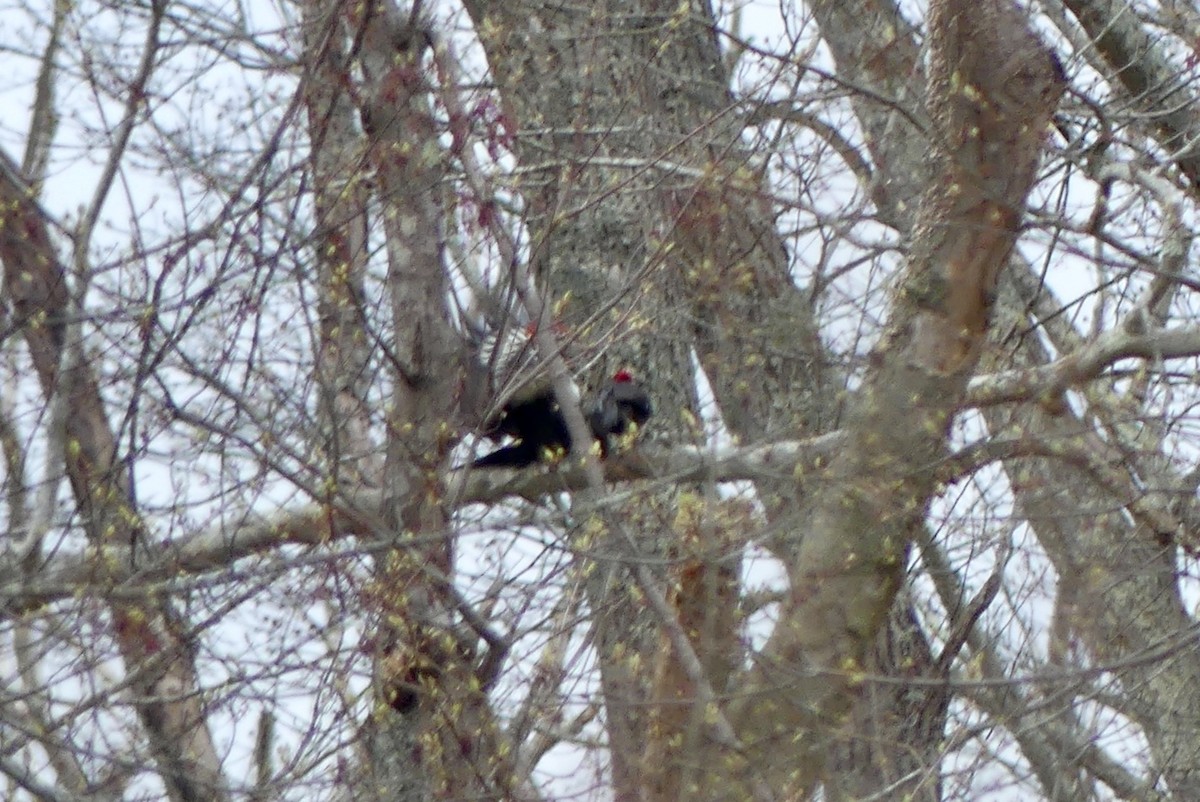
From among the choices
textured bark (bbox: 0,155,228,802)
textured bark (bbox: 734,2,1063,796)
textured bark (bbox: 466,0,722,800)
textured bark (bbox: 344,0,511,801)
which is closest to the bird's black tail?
textured bark (bbox: 466,0,722,800)

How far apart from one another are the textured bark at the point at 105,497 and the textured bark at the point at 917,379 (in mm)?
1660

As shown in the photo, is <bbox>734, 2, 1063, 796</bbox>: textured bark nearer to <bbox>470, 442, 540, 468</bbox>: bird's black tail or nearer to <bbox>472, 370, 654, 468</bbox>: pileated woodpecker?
<bbox>472, 370, 654, 468</bbox>: pileated woodpecker

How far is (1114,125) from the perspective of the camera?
22.4ft

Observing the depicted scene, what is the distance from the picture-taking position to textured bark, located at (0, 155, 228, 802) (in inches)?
204

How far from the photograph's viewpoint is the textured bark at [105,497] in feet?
17.0

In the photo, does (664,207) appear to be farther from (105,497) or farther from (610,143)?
(105,497)

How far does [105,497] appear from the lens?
5133 mm

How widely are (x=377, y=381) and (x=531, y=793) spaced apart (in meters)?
1.49

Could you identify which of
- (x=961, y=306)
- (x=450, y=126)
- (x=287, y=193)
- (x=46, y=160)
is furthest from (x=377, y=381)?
(x=46, y=160)

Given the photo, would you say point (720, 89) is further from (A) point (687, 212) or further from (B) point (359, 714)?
(B) point (359, 714)

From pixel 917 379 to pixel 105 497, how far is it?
244 cm

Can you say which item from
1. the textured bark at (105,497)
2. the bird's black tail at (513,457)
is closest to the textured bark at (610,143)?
the bird's black tail at (513,457)

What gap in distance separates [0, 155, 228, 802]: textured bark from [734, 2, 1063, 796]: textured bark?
1.66m

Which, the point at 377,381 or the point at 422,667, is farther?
the point at 377,381
